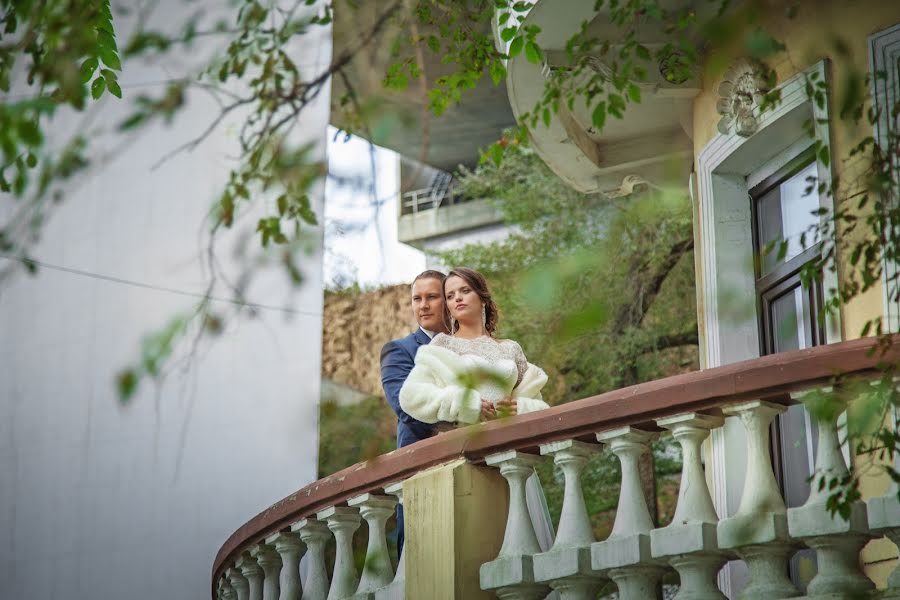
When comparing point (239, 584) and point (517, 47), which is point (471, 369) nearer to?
point (517, 47)

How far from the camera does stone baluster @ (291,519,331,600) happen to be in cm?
530

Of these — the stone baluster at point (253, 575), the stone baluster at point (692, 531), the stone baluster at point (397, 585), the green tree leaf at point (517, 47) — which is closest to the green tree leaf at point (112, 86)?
the green tree leaf at point (517, 47)

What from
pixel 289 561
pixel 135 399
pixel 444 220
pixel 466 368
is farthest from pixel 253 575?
pixel 444 220

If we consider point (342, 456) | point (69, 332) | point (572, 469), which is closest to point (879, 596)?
point (572, 469)

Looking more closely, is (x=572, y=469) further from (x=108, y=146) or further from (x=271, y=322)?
(x=108, y=146)

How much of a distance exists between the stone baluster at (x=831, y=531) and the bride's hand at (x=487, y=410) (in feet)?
5.17

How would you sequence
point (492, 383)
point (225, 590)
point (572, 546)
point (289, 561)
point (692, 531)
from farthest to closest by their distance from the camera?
point (225, 590) → point (289, 561) → point (492, 383) → point (572, 546) → point (692, 531)

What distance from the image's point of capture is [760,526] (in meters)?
3.75

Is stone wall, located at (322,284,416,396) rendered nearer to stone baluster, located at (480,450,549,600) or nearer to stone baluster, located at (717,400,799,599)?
stone baluster, located at (480,450,549,600)

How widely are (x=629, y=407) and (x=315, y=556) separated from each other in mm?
1896

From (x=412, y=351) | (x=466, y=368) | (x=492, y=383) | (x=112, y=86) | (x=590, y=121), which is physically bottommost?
(x=492, y=383)

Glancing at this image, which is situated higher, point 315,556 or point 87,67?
point 87,67

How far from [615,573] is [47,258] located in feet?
30.5

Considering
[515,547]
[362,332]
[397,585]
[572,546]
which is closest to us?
[572,546]
